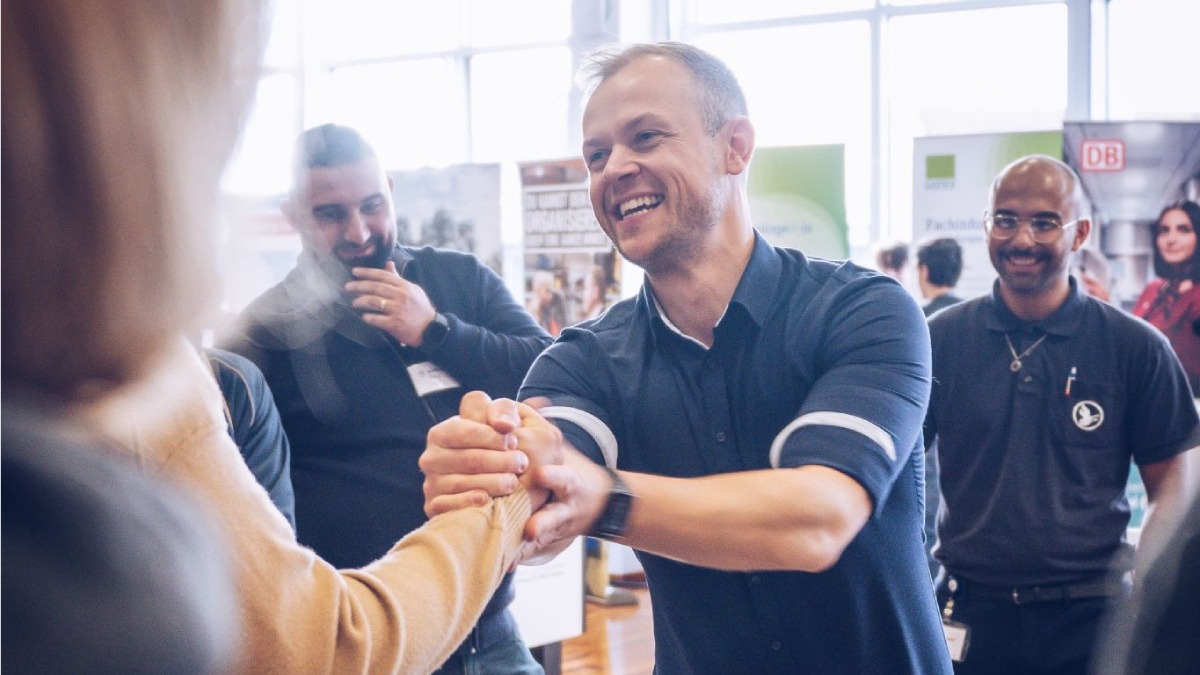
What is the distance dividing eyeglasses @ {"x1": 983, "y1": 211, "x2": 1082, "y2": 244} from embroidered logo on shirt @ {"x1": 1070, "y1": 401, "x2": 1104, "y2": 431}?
0.50 meters

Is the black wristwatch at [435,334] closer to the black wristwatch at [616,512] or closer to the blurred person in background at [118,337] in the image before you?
the black wristwatch at [616,512]

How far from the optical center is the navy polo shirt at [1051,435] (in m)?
2.96

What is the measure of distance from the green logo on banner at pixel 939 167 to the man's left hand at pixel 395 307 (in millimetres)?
4224

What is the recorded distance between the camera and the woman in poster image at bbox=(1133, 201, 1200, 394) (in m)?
5.64

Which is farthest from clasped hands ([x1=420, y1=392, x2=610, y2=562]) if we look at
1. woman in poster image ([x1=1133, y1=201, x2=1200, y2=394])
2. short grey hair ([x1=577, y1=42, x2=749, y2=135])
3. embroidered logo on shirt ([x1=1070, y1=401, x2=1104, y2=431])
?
woman in poster image ([x1=1133, y1=201, x2=1200, y2=394])

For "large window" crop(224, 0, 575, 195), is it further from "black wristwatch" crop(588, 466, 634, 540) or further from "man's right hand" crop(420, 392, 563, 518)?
"black wristwatch" crop(588, 466, 634, 540)

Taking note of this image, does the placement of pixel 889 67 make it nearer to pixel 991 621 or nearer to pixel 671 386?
pixel 991 621

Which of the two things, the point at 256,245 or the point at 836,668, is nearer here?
the point at 256,245

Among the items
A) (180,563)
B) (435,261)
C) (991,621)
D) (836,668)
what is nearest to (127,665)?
(180,563)

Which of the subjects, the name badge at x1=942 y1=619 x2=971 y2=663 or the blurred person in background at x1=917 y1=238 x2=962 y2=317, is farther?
the blurred person in background at x1=917 y1=238 x2=962 y2=317

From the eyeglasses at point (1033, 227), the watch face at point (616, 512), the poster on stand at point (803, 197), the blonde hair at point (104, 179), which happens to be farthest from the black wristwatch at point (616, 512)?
the poster on stand at point (803, 197)

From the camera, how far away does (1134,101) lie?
7.03 meters

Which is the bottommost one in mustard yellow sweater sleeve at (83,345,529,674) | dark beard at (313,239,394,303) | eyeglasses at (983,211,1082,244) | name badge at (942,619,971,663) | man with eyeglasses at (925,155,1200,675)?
name badge at (942,619,971,663)

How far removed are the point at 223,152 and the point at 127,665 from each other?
0.32 meters
